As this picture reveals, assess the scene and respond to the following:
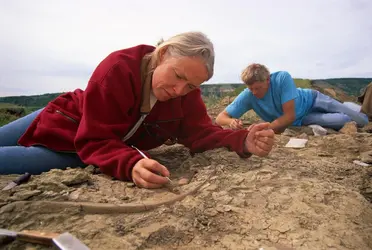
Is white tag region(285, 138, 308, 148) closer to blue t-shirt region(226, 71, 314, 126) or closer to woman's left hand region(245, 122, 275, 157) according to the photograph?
blue t-shirt region(226, 71, 314, 126)

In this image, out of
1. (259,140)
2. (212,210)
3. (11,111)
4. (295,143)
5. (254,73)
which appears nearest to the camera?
(212,210)

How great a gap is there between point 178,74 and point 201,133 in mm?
561

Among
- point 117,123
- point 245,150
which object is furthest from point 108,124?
point 245,150

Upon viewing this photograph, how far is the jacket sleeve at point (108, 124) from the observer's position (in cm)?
145

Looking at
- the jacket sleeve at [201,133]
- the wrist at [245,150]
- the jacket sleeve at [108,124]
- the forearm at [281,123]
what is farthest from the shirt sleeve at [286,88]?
the jacket sleeve at [108,124]

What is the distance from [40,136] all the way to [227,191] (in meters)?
1.07

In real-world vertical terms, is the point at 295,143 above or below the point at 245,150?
below

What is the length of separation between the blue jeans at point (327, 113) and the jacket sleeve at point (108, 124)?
10.5ft

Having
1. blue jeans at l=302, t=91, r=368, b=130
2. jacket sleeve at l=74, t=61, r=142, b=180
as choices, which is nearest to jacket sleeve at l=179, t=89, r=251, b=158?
jacket sleeve at l=74, t=61, r=142, b=180

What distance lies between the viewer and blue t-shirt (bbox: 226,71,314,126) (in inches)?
148

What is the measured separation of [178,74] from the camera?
1558mm

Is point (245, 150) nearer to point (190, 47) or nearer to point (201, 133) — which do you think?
point (201, 133)

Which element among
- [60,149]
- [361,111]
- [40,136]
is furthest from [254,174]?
[361,111]

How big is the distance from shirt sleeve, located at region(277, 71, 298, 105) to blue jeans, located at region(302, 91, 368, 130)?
2.16 feet
